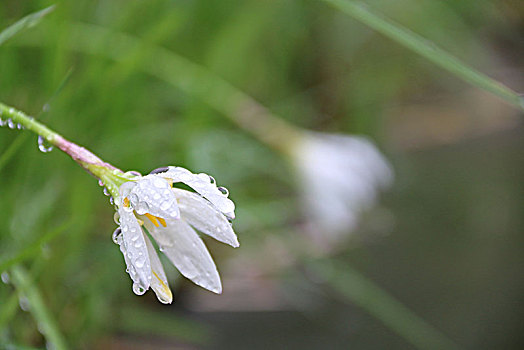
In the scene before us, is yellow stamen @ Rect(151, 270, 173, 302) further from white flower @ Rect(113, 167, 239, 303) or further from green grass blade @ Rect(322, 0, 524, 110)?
green grass blade @ Rect(322, 0, 524, 110)

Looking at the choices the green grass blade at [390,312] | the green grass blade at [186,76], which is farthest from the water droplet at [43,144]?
the green grass blade at [390,312]

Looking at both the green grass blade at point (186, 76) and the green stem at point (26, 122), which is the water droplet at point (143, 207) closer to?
the green stem at point (26, 122)

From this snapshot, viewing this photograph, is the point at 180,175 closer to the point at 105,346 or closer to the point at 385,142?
the point at 105,346

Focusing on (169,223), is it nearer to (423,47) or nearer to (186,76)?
(423,47)

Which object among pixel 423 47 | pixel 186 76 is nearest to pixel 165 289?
pixel 423 47

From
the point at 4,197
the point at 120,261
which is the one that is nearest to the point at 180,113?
the point at 120,261

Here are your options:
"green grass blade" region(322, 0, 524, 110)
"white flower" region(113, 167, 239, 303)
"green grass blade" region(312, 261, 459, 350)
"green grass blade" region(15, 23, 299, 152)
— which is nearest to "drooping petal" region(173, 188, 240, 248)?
"white flower" region(113, 167, 239, 303)
